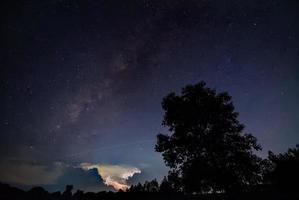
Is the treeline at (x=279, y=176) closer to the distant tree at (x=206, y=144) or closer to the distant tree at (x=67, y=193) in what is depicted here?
the distant tree at (x=206, y=144)

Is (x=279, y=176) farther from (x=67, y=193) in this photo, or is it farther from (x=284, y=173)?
(x=67, y=193)

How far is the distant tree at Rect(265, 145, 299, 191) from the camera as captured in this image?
17.6 metres

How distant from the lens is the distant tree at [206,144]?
1959 cm

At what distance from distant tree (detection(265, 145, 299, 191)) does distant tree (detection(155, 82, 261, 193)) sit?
123cm

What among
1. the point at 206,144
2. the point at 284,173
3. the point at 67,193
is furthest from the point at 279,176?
the point at 67,193

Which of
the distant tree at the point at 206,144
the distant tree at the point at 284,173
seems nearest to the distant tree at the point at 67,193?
the distant tree at the point at 206,144

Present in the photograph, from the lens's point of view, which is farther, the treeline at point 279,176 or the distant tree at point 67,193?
the distant tree at point 67,193

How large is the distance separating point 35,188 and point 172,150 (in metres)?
112

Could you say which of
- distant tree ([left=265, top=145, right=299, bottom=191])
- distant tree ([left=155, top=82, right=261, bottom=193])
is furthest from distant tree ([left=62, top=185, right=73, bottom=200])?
distant tree ([left=265, top=145, right=299, bottom=191])

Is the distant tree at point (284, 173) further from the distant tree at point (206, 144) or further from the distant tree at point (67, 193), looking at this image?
the distant tree at point (67, 193)

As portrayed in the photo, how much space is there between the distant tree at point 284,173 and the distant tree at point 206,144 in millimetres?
1226

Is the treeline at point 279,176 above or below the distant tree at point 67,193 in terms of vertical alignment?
below

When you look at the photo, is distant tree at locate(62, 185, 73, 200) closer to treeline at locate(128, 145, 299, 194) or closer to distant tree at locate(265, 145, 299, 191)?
treeline at locate(128, 145, 299, 194)

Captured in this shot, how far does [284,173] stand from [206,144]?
6570mm
